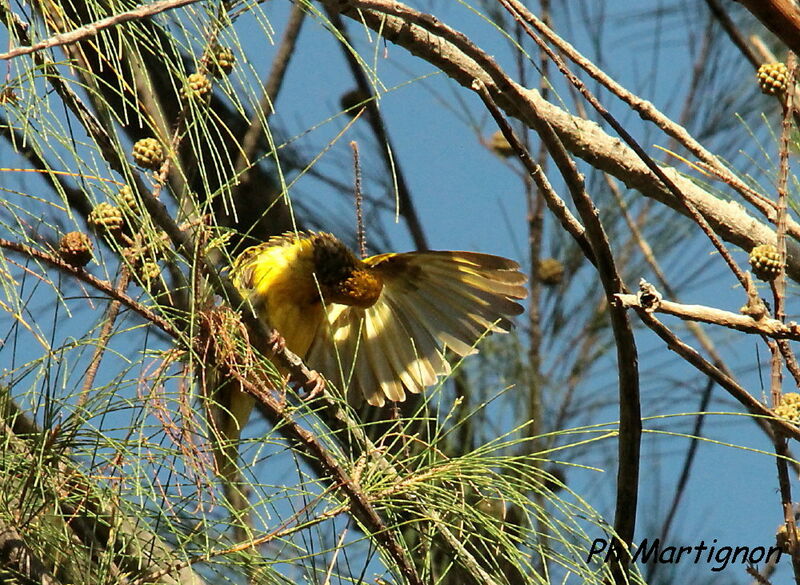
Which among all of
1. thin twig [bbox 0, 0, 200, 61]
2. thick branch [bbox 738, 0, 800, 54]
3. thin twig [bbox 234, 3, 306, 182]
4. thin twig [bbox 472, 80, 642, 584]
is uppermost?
thin twig [bbox 234, 3, 306, 182]

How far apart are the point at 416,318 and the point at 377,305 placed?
132 mm

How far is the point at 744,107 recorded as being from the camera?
413 cm

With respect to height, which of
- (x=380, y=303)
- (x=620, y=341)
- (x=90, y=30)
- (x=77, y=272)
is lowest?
(x=620, y=341)

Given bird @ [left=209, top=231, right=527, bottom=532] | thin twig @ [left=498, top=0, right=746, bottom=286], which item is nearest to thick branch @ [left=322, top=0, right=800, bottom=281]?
bird @ [left=209, top=231, right=527, bottom=532]

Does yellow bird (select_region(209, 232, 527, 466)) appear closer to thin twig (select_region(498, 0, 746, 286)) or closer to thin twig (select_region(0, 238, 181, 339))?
thin twig (select_region(0, 238, 181, 339))

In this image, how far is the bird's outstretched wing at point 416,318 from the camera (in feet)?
10.5

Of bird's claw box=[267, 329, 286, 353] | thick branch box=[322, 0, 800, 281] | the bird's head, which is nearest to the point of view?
bird's claw box=[267, 329, 286, 353]

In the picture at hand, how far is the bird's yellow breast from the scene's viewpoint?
303cm

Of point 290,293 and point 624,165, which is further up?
point 624,165

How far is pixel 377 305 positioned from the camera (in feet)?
11.1

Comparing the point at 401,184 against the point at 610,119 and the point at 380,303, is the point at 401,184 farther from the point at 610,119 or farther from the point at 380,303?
the point at 610,119

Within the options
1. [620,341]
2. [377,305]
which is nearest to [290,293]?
[377,305]

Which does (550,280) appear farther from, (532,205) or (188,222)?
(188,222)

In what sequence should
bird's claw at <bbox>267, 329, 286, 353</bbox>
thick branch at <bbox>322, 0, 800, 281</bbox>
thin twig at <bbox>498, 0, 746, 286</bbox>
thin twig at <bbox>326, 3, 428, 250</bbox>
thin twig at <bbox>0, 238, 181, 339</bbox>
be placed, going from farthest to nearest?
thin twig at <bbox>326, 3, 428, 250</bbox>, thick branch at <bbox>322, 0, 800, 281</bbox>, bird's claw at <bbox>267, 329, 286, 353</bbox>, thin twig at <bbox>0, 238, 181, 339</bbox>, thin twig at <bbox>498, 0, 746, 286</bbox>
